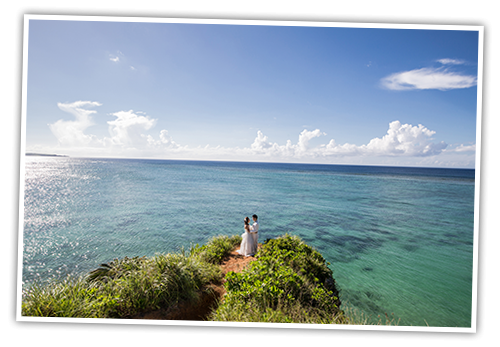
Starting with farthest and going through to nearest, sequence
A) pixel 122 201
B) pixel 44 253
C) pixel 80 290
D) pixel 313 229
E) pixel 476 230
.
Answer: pixel 122 201
pixel 313 229
pixel 44 253
pixel 80 290
pixel 476 230

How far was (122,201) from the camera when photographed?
23766mm

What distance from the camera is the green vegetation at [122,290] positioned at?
3055 millimetres

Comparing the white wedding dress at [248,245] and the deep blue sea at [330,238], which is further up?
the white wedding dress at [248,245]

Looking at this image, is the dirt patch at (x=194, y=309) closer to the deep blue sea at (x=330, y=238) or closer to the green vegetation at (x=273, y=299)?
the green vegetation at (x=273, y=299)

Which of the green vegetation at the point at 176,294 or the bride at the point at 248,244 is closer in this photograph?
the green vegetation at the point at 176,294

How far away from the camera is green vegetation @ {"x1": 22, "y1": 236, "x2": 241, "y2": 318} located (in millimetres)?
3055

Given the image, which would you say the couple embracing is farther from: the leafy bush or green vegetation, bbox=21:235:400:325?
green vegetation, bbox=21:235:400:325

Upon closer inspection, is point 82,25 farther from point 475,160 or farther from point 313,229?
point 313,229

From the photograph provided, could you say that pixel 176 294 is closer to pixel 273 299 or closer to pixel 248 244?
pixel 273 299

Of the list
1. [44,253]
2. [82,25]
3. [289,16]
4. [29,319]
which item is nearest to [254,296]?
[29,319]

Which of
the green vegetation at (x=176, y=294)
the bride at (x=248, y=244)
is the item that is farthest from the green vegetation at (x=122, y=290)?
the bride at (x=248, y=244)

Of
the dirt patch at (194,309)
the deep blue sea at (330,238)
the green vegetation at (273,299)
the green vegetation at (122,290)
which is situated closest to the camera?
the green vegetation at (122,290)

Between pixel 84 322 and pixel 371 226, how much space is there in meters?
18.9

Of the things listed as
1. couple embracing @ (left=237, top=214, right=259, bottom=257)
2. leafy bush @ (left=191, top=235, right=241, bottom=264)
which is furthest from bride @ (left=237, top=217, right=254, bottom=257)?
leafy bush @ (left=191, top=235, right=241, bottom=264)
